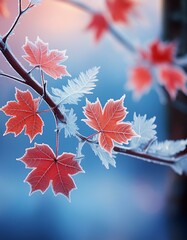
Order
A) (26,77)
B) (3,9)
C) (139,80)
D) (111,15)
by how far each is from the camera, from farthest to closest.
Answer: (139,80), (111,15), (3,9), (26,77)

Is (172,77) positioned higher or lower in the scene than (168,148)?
higher

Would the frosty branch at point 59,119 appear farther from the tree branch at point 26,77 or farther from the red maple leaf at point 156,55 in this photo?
the red maple leaf at point 156,55

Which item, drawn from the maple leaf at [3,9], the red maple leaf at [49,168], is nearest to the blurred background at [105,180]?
the maple leaf at [3,9]

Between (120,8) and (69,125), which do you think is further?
(120,8)

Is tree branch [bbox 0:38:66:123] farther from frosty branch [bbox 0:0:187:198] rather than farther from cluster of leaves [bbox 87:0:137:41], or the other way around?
cluster of leaves [bbox 87:0:137:41]

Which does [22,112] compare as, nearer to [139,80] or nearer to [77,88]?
[77,88]

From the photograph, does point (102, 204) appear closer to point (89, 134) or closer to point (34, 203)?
point (34, 203)

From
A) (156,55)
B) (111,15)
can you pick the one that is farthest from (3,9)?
(156,55)
